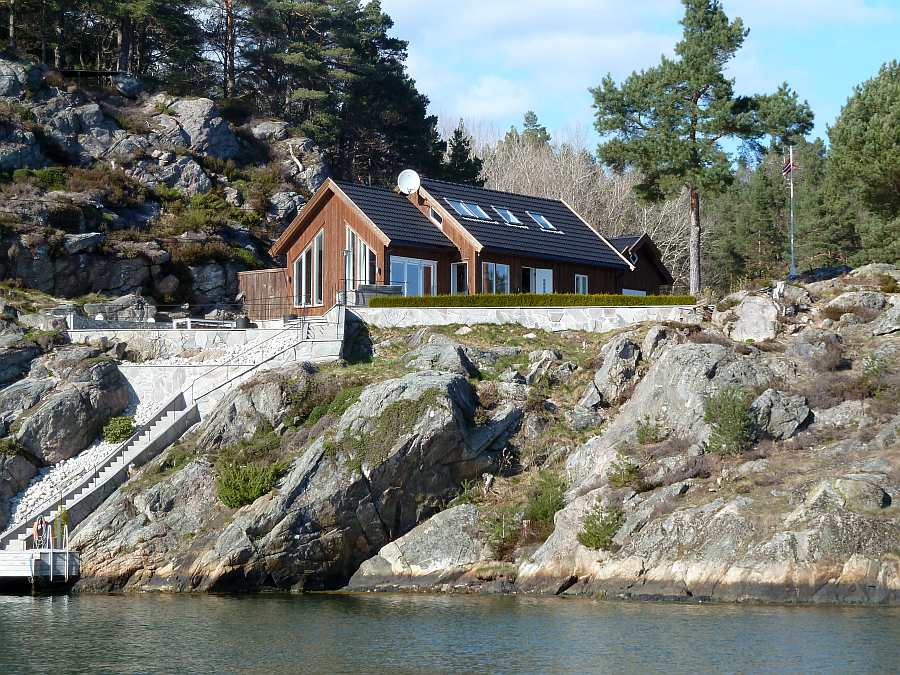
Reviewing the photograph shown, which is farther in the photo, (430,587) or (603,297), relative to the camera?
(603,297)

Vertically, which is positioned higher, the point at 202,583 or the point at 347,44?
the point at 347,44

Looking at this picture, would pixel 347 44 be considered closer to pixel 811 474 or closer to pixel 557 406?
pixel 557 406

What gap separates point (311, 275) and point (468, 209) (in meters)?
8.47

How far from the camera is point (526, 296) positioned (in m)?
46.1

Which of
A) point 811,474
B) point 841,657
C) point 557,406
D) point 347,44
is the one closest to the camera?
point 841,657

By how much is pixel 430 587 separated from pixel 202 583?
7433mm

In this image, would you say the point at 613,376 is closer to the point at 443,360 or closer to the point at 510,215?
the point at 443,360

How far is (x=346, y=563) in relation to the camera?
3656cm

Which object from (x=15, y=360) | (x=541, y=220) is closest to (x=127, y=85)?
(x=541, y=220)

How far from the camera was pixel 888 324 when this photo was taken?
131ft

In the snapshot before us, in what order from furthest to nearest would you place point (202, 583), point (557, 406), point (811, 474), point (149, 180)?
1. point (149, 180)
2. point (557, 406)
3. point (202, 583)
4. point (811, 474)

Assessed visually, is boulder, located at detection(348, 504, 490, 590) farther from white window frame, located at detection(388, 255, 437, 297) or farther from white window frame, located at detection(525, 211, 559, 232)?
white window frame, located at detection(525, 211, 559, 232)

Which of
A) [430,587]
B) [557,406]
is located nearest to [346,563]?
[430,587]

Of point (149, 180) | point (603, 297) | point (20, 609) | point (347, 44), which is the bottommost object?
point (20, 609)
